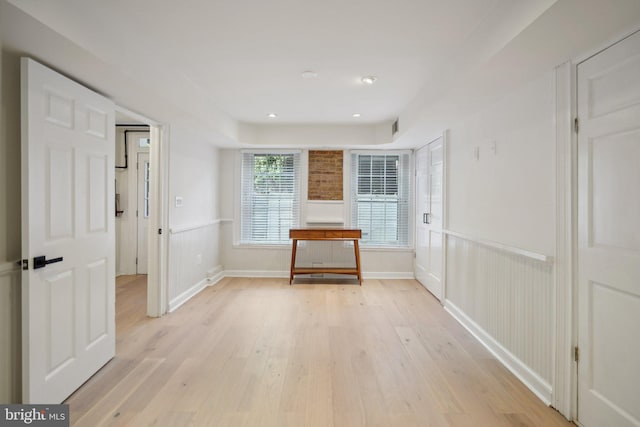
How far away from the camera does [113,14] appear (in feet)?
6.62

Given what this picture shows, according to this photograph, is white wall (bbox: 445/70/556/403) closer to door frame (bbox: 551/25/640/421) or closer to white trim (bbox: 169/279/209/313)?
door frame (bbox: 551/25/640/421)

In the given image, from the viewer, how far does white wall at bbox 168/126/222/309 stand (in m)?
3.79

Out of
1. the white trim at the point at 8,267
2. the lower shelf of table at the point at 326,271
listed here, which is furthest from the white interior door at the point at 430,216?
the white trim at the point at 8,267

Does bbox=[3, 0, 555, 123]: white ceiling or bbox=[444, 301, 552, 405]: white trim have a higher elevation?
bbox=[3, 0, 555, 123]: white ceiling

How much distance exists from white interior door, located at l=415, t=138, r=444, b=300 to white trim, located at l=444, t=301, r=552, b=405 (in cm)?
84

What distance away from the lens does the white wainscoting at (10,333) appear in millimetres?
1724

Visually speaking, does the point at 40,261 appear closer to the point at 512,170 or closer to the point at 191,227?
the point at 191,227

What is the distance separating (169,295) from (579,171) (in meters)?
3.81

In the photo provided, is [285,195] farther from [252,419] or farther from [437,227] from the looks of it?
[252,419]

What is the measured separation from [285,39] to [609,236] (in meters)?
2.27

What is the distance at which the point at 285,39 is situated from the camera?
2.33 meters

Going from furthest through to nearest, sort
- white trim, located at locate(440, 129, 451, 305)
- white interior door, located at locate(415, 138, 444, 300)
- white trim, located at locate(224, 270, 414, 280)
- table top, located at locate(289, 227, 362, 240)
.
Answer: white trim, located at locate(224, 270, 414, 280) → table top, located at locate(289, 227, 362, 240) → white interior door, located at locate(415, 138, 444, 300) → white trim, located at locate(440, 129, 451, 305)

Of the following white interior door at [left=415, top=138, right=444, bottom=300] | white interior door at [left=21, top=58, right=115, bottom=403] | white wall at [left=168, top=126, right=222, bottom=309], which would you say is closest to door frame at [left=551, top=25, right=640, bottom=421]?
white interior door at [left=415, top=138, right=444, bottom=300]

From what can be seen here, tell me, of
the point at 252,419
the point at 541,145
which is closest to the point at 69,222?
the point at 252,419
